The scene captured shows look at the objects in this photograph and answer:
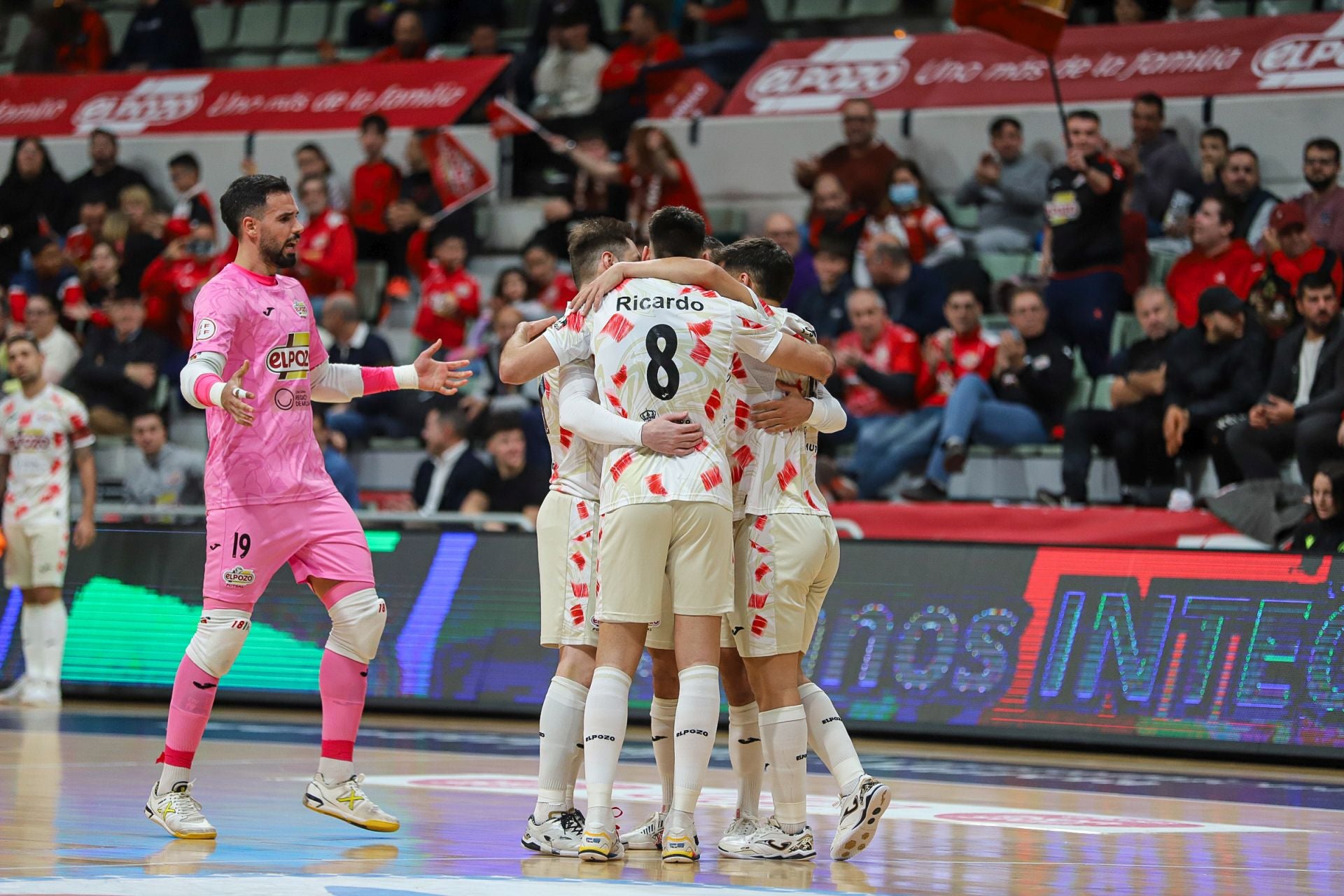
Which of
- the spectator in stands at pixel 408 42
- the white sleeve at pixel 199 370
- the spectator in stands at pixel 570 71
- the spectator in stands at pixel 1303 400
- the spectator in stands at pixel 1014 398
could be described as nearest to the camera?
the white sleeve at pixel 199 370

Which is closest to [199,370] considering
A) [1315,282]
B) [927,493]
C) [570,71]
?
[927,493]

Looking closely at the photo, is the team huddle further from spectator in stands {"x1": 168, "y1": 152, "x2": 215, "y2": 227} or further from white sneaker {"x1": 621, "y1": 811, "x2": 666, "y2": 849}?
spectator in stands {"x1": 168, "y1": 152, "x2": 215, "y2": 227}

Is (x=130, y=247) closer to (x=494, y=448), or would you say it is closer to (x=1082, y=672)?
(x=494, y=448)

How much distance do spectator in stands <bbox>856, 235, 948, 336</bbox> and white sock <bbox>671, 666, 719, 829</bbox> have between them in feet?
28.8

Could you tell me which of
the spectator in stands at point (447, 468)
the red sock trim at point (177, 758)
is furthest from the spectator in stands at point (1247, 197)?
the red sock trim at point (177, 758)

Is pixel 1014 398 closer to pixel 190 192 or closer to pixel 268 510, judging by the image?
pixel 268 510

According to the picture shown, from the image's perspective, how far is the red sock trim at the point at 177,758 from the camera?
6871 mm

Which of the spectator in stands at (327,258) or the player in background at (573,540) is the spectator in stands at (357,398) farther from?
the player in background at (573,540)

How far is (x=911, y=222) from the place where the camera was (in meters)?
15.5

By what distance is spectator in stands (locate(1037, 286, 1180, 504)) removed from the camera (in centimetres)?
1301

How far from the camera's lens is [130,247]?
1831 cm

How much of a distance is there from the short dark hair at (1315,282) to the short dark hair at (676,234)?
739 centimetres

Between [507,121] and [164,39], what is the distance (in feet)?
18.7

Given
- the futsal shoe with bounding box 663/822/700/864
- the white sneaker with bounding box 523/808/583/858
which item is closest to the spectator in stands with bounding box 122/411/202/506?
the white sneaker with bounding box 523/808/583/858
